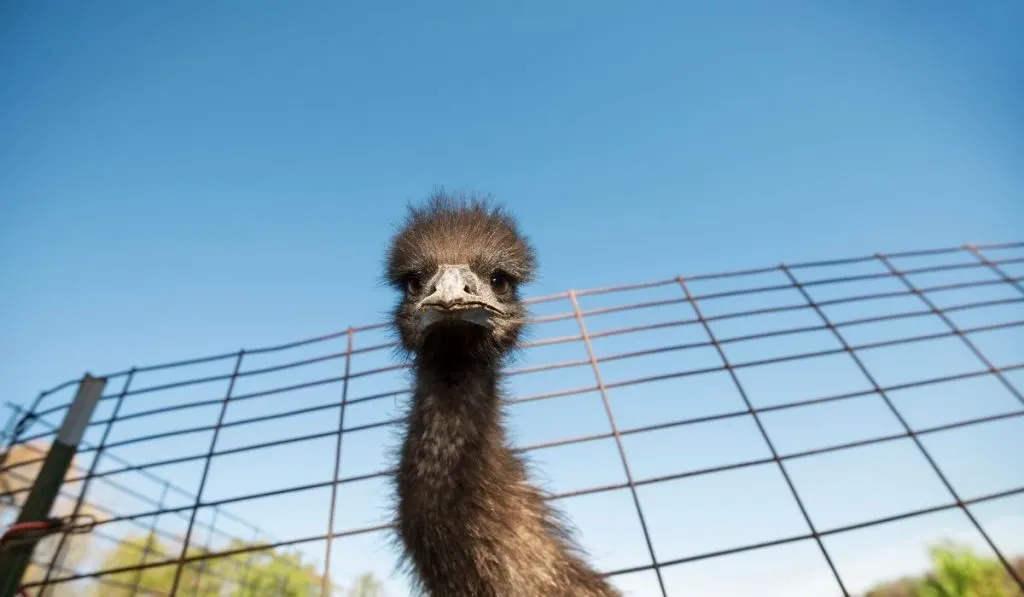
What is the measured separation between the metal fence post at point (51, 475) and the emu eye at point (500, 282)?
280 cm

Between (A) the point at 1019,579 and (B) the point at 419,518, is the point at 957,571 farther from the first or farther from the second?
(B) the point at 419,518

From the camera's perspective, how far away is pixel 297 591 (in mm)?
7211

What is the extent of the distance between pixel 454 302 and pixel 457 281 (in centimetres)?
9

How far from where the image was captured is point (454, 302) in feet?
4.98

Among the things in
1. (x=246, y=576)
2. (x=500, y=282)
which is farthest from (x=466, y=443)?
(x=246, y=576)

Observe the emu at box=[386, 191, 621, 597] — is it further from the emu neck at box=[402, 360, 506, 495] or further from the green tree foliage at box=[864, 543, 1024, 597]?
the green tree foliage at box=[864, 543, 1024, 597]

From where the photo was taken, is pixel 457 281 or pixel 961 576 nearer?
pixel 457 281

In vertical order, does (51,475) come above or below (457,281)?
above

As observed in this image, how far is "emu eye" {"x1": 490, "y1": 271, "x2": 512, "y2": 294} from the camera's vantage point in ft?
6.47

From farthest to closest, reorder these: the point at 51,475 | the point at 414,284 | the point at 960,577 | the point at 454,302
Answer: the point at 960,577, the point at 51,475, the point at 414,284, the point at 454,302

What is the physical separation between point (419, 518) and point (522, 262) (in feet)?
3.67

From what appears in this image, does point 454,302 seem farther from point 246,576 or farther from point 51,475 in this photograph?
point 246,576

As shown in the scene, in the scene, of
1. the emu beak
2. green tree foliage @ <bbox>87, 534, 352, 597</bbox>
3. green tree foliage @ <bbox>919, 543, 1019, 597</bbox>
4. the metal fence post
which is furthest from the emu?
green tree foliage @ <bbox>919, 543, 1019, 597</bbox>

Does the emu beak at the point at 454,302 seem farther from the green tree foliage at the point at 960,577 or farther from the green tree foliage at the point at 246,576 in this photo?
the green tree foliage at the point at 960,577
